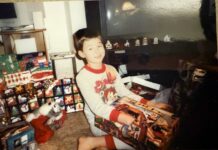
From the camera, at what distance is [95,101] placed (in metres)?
0.73

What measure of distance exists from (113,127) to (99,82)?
0.46ft

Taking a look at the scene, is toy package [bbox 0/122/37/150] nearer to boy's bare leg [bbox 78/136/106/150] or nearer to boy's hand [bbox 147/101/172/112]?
boy's bare leg [bbox 78/136/106/150]

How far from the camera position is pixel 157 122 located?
0.70 m

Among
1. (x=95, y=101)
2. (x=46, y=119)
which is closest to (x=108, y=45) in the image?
(x=95, y=101)

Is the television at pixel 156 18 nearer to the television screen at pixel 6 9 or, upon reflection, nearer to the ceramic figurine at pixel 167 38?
the ceramic figurine at pixel 167 38

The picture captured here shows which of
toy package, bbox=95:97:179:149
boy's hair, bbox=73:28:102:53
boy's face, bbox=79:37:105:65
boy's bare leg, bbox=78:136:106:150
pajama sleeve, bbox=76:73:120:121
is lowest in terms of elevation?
boy's bare leg, bbox=78:136:106:150

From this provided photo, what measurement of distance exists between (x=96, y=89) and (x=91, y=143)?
156 mm

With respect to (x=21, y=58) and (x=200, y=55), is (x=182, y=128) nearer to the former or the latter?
(x=200, y=55)

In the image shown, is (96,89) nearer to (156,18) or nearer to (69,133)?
(69,133)

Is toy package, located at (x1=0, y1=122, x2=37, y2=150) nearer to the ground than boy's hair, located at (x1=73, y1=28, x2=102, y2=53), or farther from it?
nearer to the ground

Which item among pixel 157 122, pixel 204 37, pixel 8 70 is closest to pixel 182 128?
pixel 157 122

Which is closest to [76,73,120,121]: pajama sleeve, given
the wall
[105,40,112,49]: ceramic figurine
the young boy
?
the young boy

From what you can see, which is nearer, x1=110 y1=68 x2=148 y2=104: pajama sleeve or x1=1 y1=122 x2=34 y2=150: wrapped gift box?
x1=1 y1=122 x2=34 y2=150: wrapped gift box

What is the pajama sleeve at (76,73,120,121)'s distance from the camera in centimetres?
72
